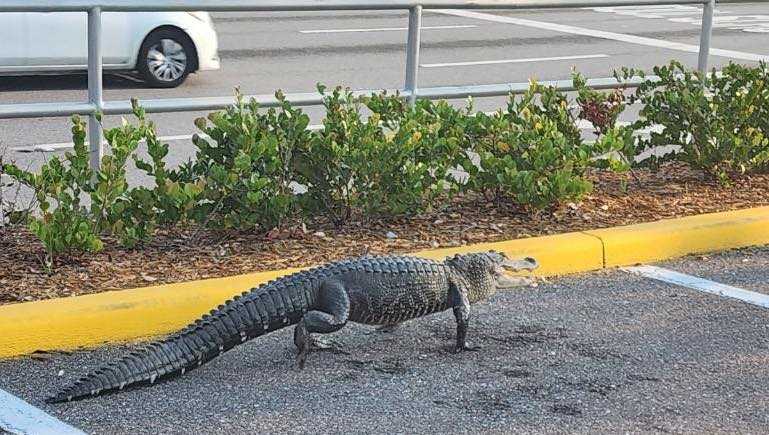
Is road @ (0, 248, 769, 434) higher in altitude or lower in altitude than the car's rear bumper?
lower

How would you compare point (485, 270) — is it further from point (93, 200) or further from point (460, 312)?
point (93, 200)

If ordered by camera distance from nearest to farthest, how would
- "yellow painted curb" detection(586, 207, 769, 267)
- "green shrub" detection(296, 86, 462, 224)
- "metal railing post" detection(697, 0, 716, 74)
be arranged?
"green shrub" detection(296, 86, 462, 224) → "yellow painted curb" detection(586, 207, 769, 267) → "metal railing post" detection(697, 0, 716, 74)

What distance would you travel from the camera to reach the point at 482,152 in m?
7.29

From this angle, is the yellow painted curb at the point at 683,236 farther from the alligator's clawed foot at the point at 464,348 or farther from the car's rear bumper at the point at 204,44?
the car's rear bumper at the point at 204,44

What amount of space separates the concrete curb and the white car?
7.24 m

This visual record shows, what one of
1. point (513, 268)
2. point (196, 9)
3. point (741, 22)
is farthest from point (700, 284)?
point (741, 22)

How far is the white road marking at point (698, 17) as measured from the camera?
21.8m

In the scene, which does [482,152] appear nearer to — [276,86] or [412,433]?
[412,433]

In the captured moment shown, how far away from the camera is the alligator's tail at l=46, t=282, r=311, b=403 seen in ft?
15.8

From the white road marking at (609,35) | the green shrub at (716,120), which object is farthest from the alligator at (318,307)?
the white road marking at (609,35)

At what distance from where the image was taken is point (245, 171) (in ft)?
21.0

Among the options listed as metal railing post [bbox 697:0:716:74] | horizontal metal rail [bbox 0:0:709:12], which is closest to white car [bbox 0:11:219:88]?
horizontal metal rail [bbox 0:0:709:12]

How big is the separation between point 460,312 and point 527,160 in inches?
78.0

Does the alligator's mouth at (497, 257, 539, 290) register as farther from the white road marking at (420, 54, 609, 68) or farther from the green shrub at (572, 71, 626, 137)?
the white road marking at (420, 54, 609, 68)
